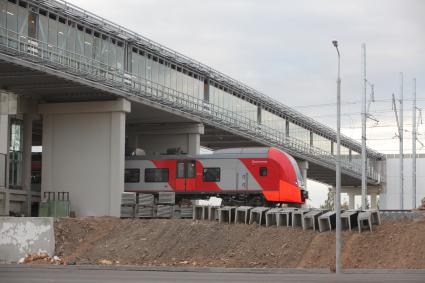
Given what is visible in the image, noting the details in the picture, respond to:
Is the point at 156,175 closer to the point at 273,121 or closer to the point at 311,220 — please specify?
the point at 311,220

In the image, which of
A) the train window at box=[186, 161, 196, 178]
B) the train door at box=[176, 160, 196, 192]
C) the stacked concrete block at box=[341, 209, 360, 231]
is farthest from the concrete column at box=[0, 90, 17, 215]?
the stacked concrete block at box=[341, 209, 360, 231]

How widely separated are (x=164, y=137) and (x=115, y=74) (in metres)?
12.4

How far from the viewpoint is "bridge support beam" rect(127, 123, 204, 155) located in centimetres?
6025

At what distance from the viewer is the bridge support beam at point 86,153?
165 feet

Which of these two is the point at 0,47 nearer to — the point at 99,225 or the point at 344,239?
the point at 99,225

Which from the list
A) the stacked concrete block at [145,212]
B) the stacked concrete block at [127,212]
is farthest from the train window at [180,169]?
the stacked concrete block at [145,212]

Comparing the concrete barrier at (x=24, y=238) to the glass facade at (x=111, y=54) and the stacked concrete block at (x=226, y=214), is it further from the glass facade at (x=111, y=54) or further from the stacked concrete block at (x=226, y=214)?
the glass facade at (x=111, y=54)

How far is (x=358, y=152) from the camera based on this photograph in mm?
107375

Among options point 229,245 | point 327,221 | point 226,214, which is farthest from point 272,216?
point 229,245

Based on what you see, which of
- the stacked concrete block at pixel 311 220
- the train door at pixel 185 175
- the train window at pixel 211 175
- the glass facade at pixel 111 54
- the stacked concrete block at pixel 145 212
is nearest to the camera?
the stacked concrete block at pixel 311 220

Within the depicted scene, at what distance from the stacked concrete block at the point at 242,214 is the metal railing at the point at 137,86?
1280 centimetres

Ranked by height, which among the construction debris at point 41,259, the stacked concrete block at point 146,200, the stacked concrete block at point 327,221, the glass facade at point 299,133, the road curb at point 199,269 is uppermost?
the glass facade at point 299,133

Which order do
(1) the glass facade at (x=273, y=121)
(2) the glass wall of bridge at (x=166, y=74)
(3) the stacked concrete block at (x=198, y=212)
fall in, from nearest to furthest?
(3) the stacked concrete block at (x=198, y=212), (2) the glass wall of bridge at (x=166, y=74), (1) the glass facade at (x=273, y=121)

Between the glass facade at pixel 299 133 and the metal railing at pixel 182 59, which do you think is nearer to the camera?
the metal railing at pixel 182 59
